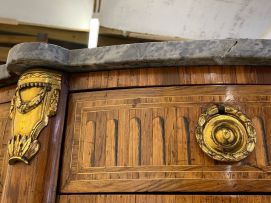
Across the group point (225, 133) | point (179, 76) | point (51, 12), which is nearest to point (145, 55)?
point (179, 76)

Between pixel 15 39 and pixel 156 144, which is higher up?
pixel 15 39

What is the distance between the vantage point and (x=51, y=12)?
5.27 feet

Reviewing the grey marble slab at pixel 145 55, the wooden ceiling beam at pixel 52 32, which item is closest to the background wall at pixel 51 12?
the wooden ceiling beam at pixel 52 32

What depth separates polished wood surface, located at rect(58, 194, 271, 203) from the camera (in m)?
0.45

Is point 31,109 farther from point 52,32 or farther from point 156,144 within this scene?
point 52,32

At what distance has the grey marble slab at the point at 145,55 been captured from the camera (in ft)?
1.65

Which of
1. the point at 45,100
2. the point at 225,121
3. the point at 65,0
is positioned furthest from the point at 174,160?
the point at 65,0

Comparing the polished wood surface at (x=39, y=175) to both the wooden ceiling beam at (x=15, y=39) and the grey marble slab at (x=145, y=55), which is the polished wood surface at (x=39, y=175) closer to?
the grey marble slab at (x=145, y=55)

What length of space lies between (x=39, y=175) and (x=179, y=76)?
0.84 feet

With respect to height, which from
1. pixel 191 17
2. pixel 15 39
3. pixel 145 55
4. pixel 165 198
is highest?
pixel 191 17

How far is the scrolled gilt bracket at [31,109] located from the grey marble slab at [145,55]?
2cm

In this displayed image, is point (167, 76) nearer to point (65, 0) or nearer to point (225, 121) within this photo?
point (225, 121)

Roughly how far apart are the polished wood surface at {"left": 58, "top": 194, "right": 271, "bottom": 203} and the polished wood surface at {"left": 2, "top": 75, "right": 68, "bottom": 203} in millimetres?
30

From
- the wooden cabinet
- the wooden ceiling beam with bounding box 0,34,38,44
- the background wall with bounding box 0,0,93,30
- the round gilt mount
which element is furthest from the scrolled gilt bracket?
the wooden ceiling beam with bounding box 0,34,38,44
